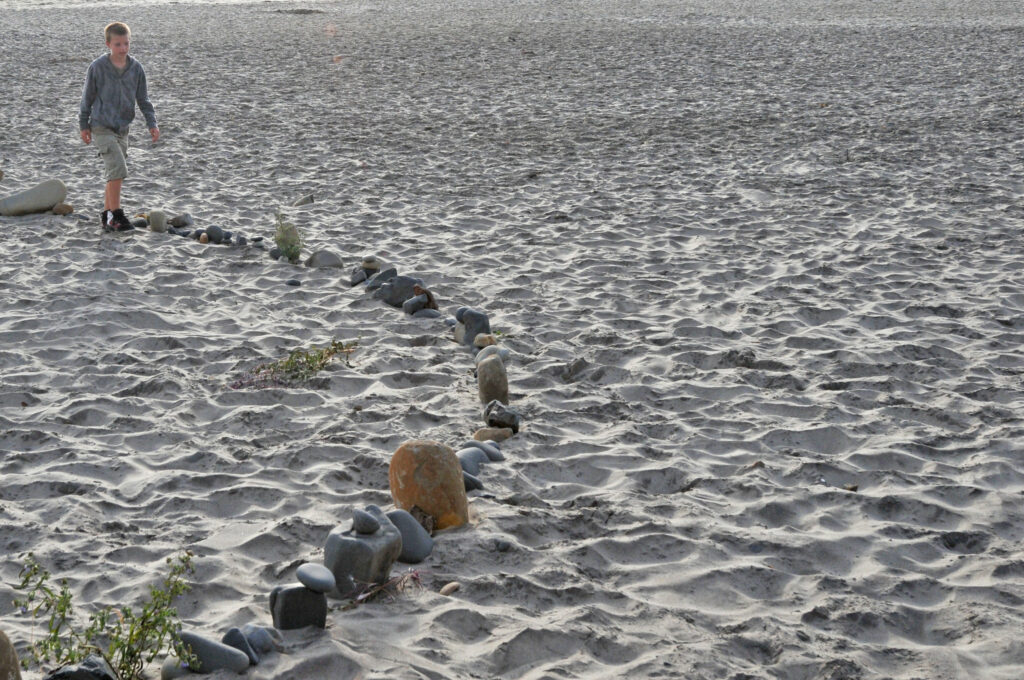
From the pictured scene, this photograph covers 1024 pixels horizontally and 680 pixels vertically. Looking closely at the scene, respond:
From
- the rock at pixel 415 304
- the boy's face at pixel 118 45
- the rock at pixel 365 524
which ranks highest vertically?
the boy's face at pixel 118 45

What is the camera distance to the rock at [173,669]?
127 inches

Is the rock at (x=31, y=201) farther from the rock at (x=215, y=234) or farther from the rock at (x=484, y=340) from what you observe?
the rock at (x=484, y=340)

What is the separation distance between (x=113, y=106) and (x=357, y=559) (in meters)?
5.90

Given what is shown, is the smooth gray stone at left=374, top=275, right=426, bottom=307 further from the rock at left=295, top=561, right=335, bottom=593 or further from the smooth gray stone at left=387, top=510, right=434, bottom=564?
the rock at left=295, top=561, right=335, bottom=593

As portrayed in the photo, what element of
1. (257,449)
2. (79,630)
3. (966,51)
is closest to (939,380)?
(257,449)

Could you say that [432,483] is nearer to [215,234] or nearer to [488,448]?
[488,448]

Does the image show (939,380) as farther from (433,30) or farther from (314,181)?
(433,30)

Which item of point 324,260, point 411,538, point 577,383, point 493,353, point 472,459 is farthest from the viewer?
point 324,260

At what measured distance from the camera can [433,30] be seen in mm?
23781

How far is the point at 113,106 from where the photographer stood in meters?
8.38

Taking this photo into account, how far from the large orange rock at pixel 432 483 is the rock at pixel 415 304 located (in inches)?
102

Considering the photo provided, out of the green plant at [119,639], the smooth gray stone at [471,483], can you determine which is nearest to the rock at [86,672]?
the green plant at [119,639]

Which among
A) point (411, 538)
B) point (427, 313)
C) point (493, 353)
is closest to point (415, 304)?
point (427, 313)

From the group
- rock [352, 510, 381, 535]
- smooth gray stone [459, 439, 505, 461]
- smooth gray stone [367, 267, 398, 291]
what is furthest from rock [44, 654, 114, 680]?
smooth gray stone [367, 267, 398, 291]
